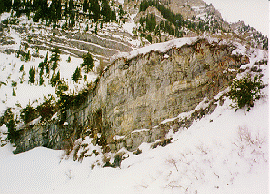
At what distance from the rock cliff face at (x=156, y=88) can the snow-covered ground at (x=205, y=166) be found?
62.8 inches

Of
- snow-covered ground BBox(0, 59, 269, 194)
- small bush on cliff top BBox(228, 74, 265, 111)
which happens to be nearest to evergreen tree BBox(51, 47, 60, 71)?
snow-covered ground BBox(0, 59, 269, 194)

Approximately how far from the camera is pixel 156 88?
14727 mm

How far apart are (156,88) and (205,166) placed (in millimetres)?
8464

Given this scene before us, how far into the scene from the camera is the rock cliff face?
1331 centimetres

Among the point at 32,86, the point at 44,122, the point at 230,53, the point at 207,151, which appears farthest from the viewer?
the point at 32,86

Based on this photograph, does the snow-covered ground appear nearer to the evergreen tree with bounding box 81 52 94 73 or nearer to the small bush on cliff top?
the small bush on cliff top

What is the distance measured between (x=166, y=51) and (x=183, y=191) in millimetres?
11073

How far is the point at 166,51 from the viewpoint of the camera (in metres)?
14.9

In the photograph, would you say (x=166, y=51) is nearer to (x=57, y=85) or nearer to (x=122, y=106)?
(x=122, y=106)

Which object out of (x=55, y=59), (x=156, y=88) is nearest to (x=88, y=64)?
(x=55, y=59)

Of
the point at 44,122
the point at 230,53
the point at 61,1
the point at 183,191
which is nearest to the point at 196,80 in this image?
the point at 230,53

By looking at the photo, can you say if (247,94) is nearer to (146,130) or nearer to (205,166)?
(205,166)

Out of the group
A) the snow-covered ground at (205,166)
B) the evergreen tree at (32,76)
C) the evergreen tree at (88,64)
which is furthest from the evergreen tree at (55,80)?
the snow-covered ground at (205,166)

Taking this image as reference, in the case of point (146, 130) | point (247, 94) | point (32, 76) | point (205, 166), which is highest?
point (247, 94)
